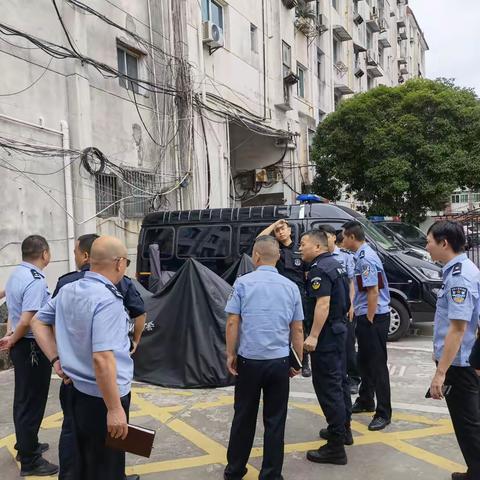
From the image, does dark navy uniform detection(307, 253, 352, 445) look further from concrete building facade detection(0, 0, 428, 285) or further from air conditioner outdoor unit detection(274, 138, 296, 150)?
air conditioner outdoor unit detection(274, 138, 296, 150)

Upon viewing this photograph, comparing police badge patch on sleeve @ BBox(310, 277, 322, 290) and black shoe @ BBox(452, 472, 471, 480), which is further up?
police badge patch on sleeve @ BBox(310, 277, 322, 290)

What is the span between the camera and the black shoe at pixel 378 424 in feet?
13.7

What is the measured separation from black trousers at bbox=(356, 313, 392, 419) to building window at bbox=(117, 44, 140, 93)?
7981 millimetres

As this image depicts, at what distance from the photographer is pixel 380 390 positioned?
4.20 metres

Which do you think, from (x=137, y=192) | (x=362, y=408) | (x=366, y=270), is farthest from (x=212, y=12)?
(x=362, y=408)

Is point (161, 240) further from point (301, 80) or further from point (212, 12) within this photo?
point (301, 80)

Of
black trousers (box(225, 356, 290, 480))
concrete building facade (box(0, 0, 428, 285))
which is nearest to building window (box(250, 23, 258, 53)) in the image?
concrete building facade (box(0, 0, 428, 285))

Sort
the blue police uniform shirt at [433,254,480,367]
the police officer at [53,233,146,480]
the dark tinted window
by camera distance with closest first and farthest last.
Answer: the police officer at [53,233,146,480]
the blue police uniform shirt at [433,254,480,367]
the dark tinted window

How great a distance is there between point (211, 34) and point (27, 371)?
10.8 m

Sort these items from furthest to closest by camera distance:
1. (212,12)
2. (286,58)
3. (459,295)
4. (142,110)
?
(286,58) → (212,12) → (142,110) → (459,295)

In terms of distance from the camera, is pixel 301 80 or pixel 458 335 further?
pixel 301 80

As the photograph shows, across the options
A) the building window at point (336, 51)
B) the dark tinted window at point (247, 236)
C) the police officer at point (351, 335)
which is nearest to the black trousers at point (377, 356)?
the police officer at point (351, 335)

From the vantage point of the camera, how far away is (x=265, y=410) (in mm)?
3238

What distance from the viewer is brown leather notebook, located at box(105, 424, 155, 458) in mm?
2387
